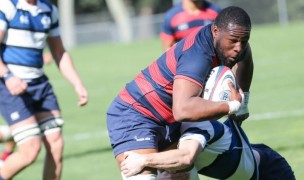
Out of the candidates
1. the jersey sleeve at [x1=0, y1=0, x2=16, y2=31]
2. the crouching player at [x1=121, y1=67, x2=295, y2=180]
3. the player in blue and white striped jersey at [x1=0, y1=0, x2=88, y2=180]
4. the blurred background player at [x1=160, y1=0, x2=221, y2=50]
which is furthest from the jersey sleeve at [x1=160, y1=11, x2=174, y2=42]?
the crouching player at [x1=121, y1=67, x2=295, y2=180]

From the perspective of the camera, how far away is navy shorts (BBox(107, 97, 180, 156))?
18.6ft

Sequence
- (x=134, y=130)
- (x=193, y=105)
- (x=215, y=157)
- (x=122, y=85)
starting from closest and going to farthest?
(x=193, y=105) → (x=134, y=130) → (x=215, y=157) → (x=122, y=85)

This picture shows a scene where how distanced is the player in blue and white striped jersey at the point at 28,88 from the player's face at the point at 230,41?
2.22 meters

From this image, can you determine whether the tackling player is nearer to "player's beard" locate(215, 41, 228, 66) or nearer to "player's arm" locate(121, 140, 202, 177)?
"player's beard" locate(215, 41, 228, 66)

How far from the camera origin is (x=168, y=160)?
17.7ft

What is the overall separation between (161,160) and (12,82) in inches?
84.1

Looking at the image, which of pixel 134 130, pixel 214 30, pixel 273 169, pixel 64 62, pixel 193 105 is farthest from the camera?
pixel 64 62

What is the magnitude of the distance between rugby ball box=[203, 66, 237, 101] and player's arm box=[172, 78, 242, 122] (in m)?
0.11

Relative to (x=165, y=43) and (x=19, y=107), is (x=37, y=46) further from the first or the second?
(x=165, y=43)

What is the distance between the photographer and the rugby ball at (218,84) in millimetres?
5395

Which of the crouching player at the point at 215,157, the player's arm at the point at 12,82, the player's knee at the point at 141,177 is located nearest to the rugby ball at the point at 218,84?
the crouching player at the point at 215,157

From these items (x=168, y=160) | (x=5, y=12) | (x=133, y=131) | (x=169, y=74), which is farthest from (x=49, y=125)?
(x=168, y=160)

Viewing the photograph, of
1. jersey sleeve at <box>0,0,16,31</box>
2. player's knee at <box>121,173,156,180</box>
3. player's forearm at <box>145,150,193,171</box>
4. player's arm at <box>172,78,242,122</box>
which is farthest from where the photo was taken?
jersey sleeve at <box>0,0,16,31</box>

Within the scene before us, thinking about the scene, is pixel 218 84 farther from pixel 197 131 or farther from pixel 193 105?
pixel 197 131
